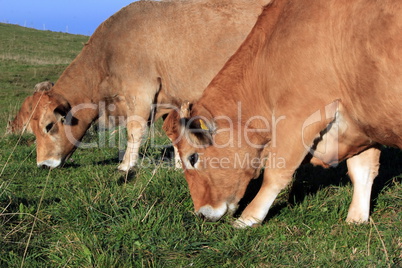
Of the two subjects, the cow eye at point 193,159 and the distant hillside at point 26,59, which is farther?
the distant hillside at point 26,59

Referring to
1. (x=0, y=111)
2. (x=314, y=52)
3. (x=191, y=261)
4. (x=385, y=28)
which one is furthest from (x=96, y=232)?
(x=0, y=111)

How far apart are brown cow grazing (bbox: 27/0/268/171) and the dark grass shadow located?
2.14 meters

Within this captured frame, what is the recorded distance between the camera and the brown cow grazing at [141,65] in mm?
7086

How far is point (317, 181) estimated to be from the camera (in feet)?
18.3

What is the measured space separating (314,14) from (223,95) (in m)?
1.20

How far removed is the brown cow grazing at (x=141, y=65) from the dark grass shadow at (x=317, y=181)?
214cm

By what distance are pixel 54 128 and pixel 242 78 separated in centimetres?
404

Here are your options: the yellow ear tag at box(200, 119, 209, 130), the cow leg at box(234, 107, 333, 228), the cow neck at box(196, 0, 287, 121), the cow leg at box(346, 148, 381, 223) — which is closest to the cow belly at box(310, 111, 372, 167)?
the cow leg at box(234, 107, 333, 228)

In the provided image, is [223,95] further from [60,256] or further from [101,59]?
[101,59]

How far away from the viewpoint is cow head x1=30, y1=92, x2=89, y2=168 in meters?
7.52

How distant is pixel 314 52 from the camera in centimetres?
397

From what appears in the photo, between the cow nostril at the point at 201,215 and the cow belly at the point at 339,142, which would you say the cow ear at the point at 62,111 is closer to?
the cow nostril at the point at 201,215

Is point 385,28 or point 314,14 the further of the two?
point 314,14

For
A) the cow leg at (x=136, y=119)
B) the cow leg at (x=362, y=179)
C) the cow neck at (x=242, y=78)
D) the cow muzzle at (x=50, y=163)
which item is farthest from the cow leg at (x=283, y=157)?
the cow muzzle at (x=50, y=163)
